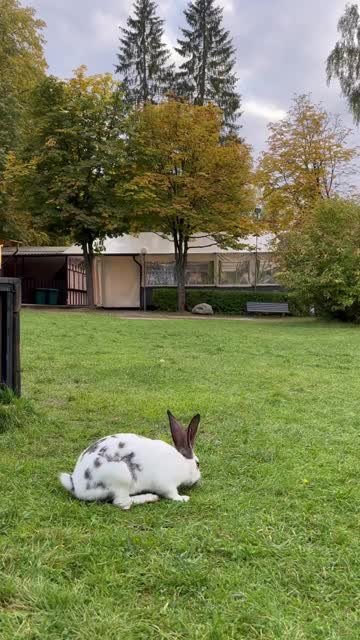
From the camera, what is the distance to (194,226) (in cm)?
2028

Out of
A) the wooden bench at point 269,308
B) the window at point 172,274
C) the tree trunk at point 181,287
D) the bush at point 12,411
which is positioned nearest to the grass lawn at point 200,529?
the bush at point 12,411

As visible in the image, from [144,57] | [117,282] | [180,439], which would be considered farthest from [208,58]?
[180,439]

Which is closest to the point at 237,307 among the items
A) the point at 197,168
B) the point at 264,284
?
the point at 264,284

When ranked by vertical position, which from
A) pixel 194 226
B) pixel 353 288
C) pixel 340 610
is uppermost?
pixel 194 226

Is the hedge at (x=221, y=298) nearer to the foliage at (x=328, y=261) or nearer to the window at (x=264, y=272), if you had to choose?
the window at (x=264, y=272)

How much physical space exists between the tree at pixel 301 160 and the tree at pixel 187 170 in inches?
208

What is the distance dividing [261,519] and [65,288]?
77.4ft

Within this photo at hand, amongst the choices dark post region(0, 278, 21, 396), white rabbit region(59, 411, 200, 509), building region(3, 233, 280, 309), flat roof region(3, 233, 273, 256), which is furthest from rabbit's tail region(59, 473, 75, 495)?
building region(3, 233, 280, 309)

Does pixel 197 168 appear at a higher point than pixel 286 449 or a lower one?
higher

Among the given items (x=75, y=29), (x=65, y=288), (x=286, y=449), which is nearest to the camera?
(x=286, y=449)

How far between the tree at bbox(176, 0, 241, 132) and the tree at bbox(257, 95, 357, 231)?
11750 mm

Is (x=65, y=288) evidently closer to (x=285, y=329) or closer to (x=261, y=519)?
(x=285, y=329)

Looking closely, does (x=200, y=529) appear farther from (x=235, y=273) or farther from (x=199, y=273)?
(x=199, y=273)

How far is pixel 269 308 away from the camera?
20.3 m
